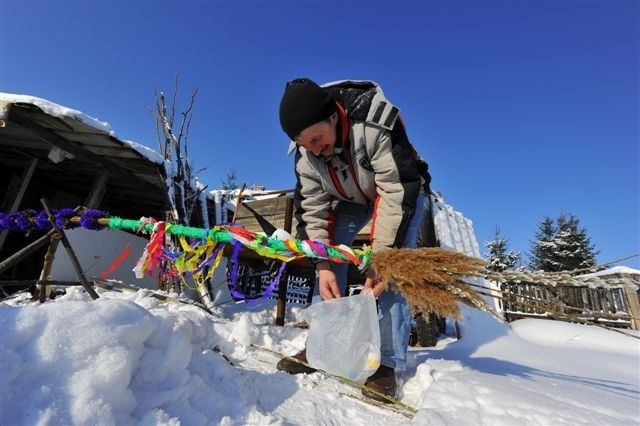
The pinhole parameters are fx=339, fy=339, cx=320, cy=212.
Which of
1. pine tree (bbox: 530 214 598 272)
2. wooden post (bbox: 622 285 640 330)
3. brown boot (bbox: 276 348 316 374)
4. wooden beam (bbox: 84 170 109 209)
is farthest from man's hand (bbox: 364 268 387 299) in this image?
pine tree (bbox: 530 214 598 272)

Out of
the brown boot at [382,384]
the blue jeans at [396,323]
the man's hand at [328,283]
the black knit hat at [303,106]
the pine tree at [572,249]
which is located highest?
the pine tree at [572,249]

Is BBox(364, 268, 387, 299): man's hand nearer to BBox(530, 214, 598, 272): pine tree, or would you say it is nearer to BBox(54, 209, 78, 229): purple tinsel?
BBox(54, 209, 78, 229): purple tinsel

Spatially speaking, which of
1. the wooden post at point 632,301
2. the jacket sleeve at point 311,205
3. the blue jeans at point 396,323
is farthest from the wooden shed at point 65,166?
the wooden post at point 632,301

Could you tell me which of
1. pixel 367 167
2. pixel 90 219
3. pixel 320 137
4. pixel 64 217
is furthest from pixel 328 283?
pixel 64 217

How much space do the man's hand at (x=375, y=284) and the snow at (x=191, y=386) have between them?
0.51 m

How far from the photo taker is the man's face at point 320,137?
1939 mm

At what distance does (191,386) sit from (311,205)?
135cm

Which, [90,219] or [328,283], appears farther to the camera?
[90,219]

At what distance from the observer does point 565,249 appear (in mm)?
17422

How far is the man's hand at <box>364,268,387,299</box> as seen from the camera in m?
1.78

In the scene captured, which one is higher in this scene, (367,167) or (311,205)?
(367,167)

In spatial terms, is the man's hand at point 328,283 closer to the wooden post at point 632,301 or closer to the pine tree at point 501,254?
the wooden post at point 632,301

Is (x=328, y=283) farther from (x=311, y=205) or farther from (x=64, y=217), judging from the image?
(x=64, y=217)

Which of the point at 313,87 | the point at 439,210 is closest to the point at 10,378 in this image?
the point at 313,87
